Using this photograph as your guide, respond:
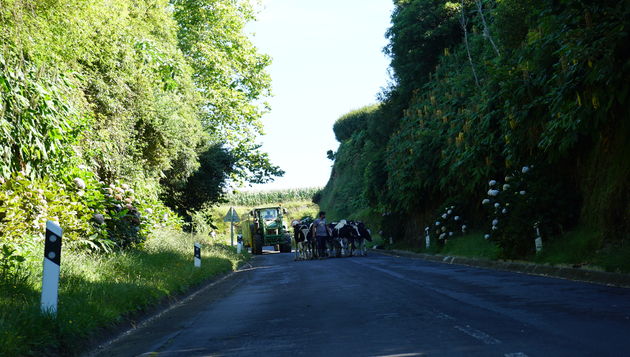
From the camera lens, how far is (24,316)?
765cm

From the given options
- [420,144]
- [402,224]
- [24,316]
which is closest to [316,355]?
[24,316]

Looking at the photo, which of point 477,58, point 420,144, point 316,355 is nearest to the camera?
point 316,355

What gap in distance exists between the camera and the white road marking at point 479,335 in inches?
268

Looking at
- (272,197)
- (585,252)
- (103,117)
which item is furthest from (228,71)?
(272,197)

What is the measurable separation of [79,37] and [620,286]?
10.8 meters

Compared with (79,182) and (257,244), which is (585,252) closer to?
(79,182)

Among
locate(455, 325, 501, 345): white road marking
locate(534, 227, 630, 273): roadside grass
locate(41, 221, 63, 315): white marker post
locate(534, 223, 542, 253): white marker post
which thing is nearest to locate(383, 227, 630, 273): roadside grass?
locate(534, 227, 630, 273): roadside grass

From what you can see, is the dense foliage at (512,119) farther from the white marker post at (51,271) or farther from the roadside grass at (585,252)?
the white marker post at (51,271)

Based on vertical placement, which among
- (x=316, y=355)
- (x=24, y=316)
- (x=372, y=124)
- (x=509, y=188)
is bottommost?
(x=316, y=355)

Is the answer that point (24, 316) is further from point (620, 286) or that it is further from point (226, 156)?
point (226, 156)

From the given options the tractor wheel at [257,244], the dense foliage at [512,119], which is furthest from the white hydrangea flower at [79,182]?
the tractor wheel at [257,244]

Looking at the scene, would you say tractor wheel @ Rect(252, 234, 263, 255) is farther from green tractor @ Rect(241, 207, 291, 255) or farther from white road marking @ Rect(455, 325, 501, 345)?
white road marking @ Rect(455, 325, 501, 345)

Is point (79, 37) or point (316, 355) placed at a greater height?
point (79, 37)

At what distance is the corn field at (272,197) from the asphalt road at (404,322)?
3716 inches
